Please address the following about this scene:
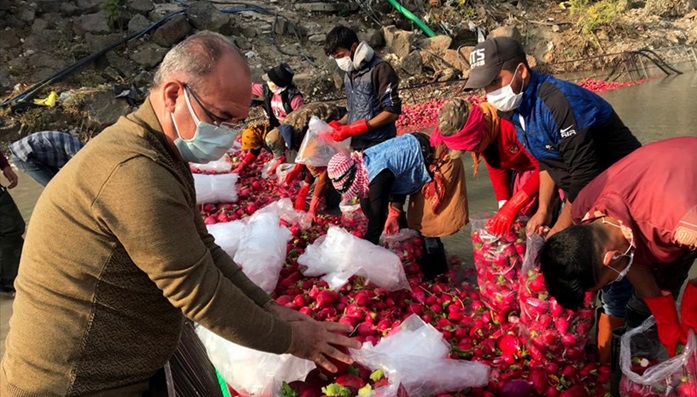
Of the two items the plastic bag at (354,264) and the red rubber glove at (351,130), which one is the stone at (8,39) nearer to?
the red rubber glove at (351,130)

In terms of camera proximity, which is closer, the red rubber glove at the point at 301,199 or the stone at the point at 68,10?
the red rubber glove at the point at 301,199

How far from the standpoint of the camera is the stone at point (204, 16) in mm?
12038

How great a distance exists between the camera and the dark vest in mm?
4098

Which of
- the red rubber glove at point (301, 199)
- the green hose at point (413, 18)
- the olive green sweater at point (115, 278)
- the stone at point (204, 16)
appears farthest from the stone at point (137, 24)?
the olive green sweater at point (115, 278)

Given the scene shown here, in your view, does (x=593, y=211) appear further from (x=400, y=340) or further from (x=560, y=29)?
(x=560, y=29)

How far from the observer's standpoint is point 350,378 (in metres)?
1.73

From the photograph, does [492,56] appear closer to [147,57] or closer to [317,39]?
[147,57]

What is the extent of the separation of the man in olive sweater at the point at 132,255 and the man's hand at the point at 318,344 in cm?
3

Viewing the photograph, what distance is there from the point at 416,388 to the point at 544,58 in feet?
40.3

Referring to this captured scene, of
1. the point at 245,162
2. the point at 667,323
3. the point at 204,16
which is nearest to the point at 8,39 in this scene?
the point at 204,16

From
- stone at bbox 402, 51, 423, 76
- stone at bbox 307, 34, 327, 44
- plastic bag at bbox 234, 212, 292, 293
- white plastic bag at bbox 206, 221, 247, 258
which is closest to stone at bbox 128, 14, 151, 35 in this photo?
stone at bbox 307, 34, 327, 44

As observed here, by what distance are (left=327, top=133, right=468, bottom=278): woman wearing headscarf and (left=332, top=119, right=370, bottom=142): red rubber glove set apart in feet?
1.77

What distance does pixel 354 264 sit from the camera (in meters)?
2.91

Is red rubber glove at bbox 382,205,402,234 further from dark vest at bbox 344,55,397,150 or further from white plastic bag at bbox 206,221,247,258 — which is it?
white plastic bag at bbox 206,221,247,258
